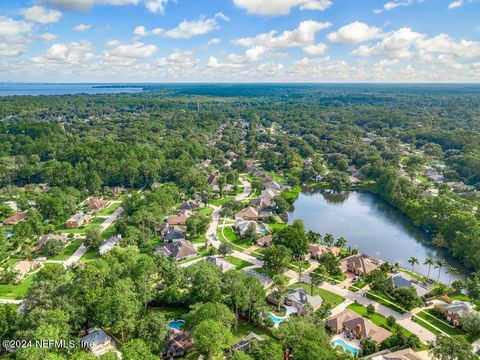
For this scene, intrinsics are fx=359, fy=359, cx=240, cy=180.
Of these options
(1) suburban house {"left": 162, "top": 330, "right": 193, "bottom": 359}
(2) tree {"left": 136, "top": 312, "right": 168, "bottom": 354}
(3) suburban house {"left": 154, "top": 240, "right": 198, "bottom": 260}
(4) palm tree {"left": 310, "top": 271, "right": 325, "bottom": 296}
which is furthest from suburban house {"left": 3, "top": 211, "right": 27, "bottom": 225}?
(4) palm tree {"left": 310, "top": 271, "right": 325, "bottom": 296}

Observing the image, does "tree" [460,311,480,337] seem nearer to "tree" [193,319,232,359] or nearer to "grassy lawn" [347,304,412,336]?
"grassy lawn" [347,304,412,336]

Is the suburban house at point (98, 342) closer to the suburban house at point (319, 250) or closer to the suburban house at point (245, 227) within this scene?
the suburban house at point (245, 227)

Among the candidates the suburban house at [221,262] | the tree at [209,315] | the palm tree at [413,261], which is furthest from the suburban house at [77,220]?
the palm tree at [413,261]

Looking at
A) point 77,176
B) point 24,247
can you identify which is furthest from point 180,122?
point 24,247

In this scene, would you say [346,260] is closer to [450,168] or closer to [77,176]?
[77,176]

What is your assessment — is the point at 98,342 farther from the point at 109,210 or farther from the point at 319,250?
the point at 109,210
